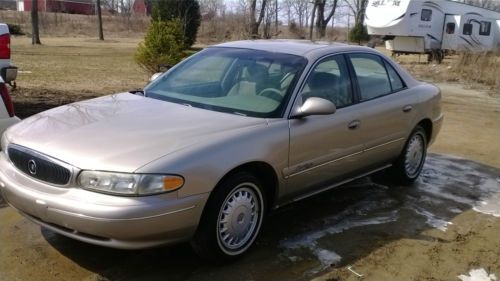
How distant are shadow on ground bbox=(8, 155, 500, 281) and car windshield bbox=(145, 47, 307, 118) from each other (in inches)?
42.7

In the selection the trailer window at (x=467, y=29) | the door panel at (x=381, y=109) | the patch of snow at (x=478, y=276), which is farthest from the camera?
the trailer window at (x=467, y=29)

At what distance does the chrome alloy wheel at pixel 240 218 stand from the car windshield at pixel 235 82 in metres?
0.65

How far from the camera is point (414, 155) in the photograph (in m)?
6.17

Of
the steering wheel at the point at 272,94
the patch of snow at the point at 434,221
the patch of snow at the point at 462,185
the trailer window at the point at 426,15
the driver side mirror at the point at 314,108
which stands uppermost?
the trailer window at the point at 426,15

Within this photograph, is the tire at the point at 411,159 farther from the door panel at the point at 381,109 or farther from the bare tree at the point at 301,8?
the bare tree at the point at 301,8

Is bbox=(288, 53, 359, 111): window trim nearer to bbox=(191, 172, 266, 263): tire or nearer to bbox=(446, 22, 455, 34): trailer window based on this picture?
bbox=(191, 172, 266, 263): tire

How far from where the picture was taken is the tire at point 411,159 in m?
5.97

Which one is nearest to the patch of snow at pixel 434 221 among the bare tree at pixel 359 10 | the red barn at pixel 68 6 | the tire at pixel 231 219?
the tire at pixel 231 219

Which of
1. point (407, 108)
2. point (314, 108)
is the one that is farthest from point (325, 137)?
point (407, 108)

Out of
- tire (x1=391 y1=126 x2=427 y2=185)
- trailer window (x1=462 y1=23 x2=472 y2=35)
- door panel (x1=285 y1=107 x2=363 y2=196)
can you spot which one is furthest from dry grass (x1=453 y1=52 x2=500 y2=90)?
door panel (x1=285 y1=107 x2=363 y2=196)

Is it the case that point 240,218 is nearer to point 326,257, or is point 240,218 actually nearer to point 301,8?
point 326,257

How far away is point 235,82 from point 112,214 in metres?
1.83

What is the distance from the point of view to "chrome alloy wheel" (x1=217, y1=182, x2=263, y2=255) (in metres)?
3.87

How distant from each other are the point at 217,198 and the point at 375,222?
75.2 inches
